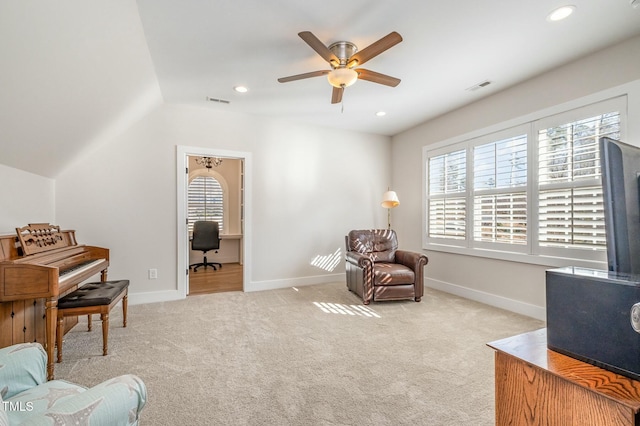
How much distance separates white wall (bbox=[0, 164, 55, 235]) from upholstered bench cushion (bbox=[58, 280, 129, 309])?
75 cm

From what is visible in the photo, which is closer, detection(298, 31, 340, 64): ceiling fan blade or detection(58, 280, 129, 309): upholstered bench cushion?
detection(298, 31, 340, 64): ceiling fan blade

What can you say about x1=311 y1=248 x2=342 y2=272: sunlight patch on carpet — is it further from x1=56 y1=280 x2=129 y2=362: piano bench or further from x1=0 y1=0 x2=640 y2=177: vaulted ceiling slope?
x1=56 y1=280 x2=129 y2=362: piano bench

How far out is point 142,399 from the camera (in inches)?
39.4

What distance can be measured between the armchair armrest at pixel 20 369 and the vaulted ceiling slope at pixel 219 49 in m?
1.47

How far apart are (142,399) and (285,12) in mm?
2480

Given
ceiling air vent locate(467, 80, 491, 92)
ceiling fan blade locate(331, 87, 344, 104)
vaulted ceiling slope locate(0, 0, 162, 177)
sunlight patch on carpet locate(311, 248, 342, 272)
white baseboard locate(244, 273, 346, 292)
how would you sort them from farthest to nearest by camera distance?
sunlight patch on carpet locate(311, 248, 342, 272) → white baseboard locate(244, 273, 346, 292) → ceiling air vent locate(467, 80, 491, 92) → ceiling fan blade locate(331, 87, 344, 104) → vaulted ceiling slope locate(0, 0, 162, 177)

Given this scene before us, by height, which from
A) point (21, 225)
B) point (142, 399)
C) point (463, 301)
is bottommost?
point (463, 301)

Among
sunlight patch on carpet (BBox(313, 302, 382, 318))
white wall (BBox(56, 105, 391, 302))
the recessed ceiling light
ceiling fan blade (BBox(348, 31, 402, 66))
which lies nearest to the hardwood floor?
white wall (BBox(56, 105, 391, 302))

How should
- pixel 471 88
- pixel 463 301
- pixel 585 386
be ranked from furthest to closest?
pixel 463 301
pixel 471 88
pixel 585 386

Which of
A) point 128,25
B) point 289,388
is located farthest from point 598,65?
point 128,25

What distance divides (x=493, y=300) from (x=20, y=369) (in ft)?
13.9

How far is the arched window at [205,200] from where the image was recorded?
21.9 feet

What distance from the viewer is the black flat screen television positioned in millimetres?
833

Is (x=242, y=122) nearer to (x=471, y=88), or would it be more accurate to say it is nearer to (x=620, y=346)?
(x=471, y=88)
